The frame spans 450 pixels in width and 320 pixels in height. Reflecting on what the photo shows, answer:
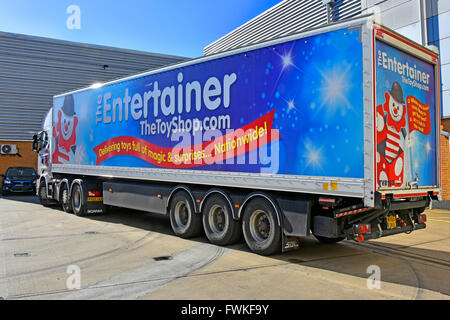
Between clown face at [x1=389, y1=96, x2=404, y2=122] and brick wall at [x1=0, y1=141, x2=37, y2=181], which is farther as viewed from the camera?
brick wall at [x1=0, y1=141, x2=37, y2=181]

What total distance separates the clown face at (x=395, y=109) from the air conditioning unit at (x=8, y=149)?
24889 mm

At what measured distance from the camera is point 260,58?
745 centimetres

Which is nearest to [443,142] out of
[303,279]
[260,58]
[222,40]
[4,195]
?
[260,58]

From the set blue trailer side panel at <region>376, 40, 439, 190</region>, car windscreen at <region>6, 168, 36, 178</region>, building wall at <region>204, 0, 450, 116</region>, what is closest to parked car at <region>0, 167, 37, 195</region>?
car windscreen at <region>6, 168, 36, 178</region>

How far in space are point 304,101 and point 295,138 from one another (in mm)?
622

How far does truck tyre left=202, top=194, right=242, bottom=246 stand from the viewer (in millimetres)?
7965

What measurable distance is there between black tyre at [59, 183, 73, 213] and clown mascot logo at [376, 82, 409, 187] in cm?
1074

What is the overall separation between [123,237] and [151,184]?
1.57 meters

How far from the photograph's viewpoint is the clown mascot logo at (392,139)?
6078 millimetres

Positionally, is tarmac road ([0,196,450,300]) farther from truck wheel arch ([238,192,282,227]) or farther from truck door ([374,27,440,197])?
truck door ([374,27,440,197])

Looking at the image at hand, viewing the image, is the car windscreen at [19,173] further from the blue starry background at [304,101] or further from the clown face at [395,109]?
the clown face at [395,109]

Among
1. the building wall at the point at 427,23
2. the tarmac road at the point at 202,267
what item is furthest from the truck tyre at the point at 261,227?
the building wall at the point at 427,23

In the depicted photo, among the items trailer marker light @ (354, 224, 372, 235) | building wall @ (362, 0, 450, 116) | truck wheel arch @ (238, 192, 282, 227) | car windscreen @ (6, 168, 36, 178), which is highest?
building wall @ (362, 0, 450, 116)

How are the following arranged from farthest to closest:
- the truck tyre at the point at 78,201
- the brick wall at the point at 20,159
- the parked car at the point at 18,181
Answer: the brick wall at the point at 20,159 → the parked car at the point at 18,181 → the truck tyre at the point at 78,201
